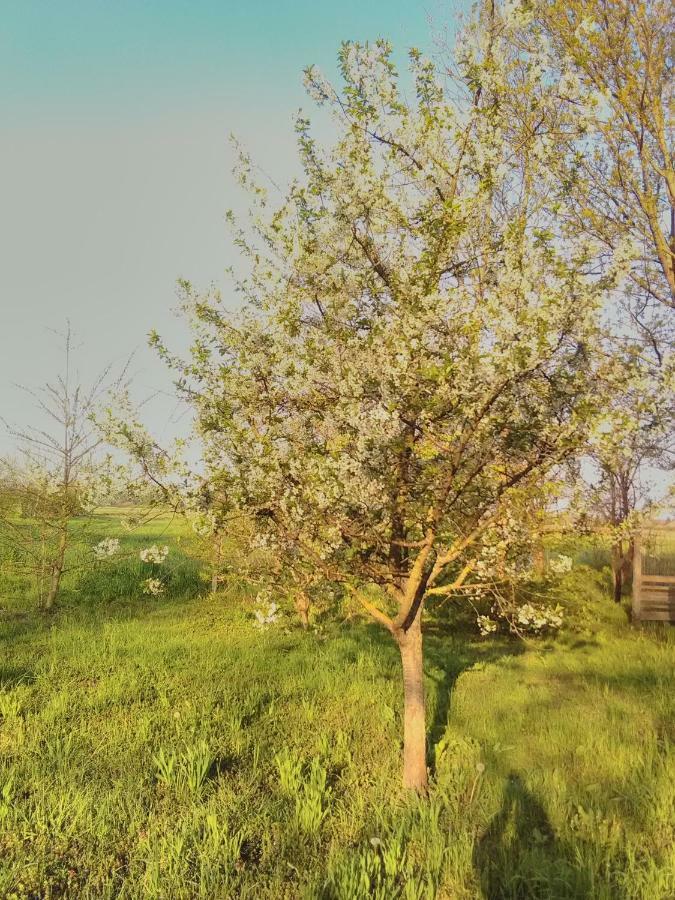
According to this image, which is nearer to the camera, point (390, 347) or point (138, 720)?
point (390, 347)

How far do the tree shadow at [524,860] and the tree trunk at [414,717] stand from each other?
2.81ft

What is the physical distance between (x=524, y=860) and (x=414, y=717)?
65.2 inches

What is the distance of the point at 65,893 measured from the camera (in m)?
4.27

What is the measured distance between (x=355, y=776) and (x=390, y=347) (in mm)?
4686

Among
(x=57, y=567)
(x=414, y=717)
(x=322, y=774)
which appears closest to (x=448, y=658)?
(x=414, y=717)

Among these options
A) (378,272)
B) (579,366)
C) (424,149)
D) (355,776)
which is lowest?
(355,776)

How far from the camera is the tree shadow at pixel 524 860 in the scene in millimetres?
4289

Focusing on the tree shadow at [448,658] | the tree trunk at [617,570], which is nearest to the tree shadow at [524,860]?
the tree shadow at [448,658]

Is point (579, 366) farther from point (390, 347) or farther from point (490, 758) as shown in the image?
point (490, 758)

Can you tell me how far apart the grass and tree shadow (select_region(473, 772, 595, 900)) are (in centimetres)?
2

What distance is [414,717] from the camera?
19.6 ft

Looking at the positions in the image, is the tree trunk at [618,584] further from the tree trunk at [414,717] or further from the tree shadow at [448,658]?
the tree trunk at [414,717]

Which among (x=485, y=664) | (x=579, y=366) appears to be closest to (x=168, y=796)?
(x=579, y=366)

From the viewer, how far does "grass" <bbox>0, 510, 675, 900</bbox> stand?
4.42m
